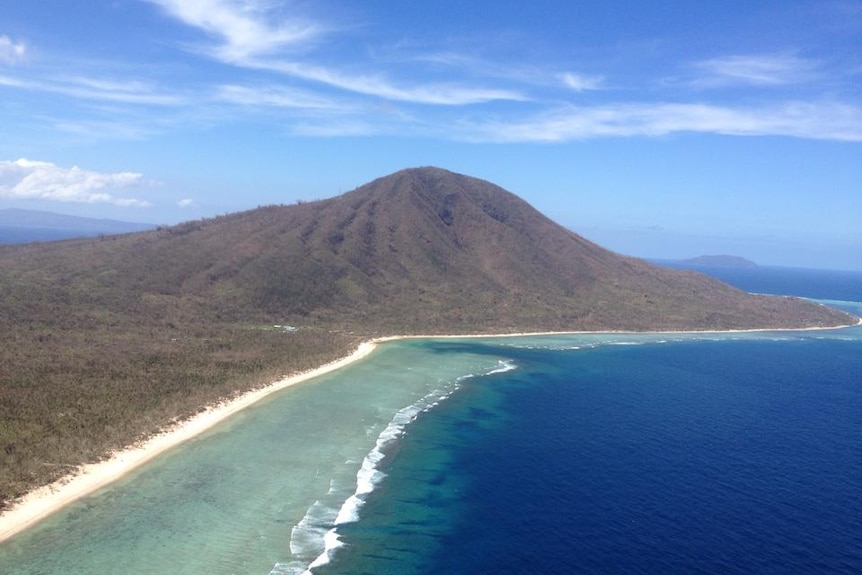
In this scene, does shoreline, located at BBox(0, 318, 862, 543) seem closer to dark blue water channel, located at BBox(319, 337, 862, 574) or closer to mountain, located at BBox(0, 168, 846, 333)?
dark blue water channel, located at BBox(319, 337, 862, 574)

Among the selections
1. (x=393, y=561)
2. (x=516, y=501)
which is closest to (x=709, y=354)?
(x=516, y=501)

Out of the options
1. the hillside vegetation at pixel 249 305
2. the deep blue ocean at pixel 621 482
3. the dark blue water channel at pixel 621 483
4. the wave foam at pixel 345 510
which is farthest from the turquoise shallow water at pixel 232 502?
the hillside vegetation at pixel 249 305

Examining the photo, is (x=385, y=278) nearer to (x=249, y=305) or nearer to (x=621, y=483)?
(x=249, y=305)

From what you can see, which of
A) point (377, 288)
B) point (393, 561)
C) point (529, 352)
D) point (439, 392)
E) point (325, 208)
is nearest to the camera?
point (393, 561)

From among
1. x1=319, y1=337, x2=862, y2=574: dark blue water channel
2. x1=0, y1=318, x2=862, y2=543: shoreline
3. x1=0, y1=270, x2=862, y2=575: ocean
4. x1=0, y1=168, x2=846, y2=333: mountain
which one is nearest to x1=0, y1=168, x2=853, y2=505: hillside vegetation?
x1=0, y1=168, x2=846, y2=333: mountain

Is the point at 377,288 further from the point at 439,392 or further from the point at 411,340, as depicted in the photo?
the point at 439,392

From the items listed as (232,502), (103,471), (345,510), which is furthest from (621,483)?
(103,471)

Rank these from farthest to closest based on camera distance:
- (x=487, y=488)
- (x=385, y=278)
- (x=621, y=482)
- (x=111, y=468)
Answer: (x=385, y=278)
(x=621, y=482)
(x=111, y=468)
(x=487, y=488)
